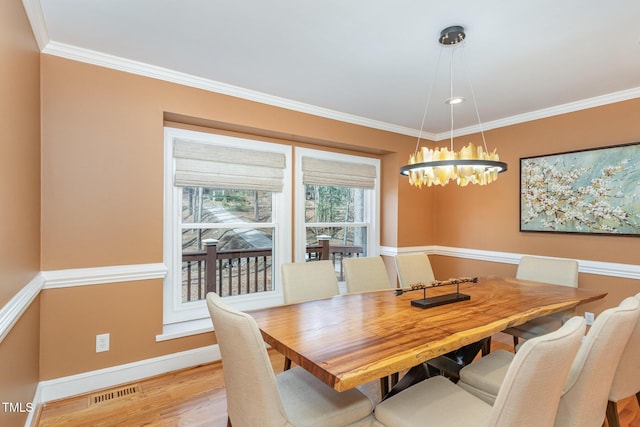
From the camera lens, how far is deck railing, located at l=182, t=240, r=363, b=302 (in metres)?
3.07

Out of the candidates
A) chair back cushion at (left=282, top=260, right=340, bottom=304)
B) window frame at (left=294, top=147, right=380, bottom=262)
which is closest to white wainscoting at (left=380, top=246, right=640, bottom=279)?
window frame at (left=294, top=147, right=380, bottom=262)

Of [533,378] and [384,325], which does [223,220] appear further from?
[533,378]

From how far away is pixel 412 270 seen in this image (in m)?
2.97

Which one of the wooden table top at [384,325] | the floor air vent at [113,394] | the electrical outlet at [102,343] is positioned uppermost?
the wooden table top at [384,325]

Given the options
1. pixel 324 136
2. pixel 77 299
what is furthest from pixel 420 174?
pixel 77 299

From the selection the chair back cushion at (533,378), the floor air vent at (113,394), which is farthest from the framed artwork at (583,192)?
the floor air vent at (113,394)

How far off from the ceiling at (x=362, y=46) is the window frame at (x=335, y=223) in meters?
0.70

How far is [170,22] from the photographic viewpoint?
Answer: 194cm

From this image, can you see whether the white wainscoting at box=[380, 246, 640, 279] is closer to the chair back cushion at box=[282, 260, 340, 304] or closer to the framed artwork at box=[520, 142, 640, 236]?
the framed artwork at box=[520, 142, 640, 236]

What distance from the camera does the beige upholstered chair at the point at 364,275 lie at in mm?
2701

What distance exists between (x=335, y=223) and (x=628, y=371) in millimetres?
2812

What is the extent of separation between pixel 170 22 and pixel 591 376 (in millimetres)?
2790

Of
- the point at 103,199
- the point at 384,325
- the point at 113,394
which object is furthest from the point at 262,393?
the point at 103,199

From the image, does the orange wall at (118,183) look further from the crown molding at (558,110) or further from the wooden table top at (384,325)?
the wooden table top at (384,325)
